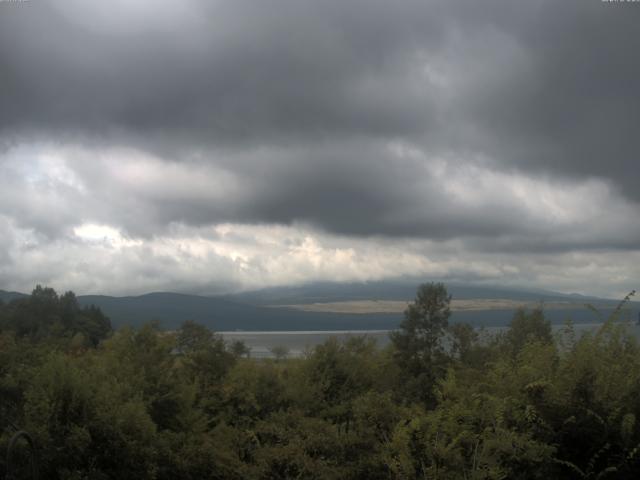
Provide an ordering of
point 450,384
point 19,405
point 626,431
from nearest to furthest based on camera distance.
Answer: point 626,431
point 450,384
point 19,405

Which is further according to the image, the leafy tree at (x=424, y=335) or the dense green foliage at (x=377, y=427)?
the leafy tree at (x=424, y=335)

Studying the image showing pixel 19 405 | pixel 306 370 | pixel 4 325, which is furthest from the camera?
pixel 4 325

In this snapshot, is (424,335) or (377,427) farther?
(424,335)

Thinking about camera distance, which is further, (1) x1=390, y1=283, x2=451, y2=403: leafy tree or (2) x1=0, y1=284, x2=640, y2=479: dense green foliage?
(1) x1=390, y1=283, x2=451, y2=403: leafy tree

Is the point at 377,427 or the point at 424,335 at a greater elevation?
the point at 424,335

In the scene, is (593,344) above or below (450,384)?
above

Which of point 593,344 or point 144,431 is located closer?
point 593,344

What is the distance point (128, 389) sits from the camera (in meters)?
13.3

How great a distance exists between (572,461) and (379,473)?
2.80 meters

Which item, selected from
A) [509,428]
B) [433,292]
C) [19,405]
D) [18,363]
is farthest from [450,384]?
[433,292]

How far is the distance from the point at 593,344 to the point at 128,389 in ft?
29.9

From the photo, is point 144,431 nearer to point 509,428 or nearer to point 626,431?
point 509,428

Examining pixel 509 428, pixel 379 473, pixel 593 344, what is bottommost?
pixel 379 473

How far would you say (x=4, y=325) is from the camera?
46.1m
